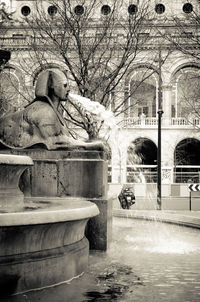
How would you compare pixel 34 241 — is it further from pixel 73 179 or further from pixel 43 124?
pixel 43 124

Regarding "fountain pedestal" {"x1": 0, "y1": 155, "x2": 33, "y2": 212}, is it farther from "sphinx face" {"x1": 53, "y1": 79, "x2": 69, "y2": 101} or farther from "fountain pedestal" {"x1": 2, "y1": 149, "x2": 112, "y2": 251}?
"sphinx face" {"x1": 53, "y1": 79, "x2": 69, "y2": 101}

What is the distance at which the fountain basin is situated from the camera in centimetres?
350

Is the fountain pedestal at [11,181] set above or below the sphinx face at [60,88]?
below

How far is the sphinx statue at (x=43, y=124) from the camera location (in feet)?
18.7

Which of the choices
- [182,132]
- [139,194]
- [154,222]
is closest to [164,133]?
[182,132]

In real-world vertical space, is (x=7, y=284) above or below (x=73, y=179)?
below

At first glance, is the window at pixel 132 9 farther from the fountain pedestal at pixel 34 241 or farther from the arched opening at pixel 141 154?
the arched opening at pixel 141 154

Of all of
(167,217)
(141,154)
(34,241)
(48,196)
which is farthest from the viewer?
(141,154)

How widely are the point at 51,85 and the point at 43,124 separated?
0.64m

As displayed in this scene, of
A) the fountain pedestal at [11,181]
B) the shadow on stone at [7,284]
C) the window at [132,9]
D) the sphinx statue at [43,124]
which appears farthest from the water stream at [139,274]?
the window at [132,9]

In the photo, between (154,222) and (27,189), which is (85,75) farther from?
(27,189)

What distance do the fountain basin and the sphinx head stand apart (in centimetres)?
226

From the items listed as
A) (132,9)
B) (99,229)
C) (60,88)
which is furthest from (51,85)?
(132,9)

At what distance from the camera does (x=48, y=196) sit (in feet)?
17.9
